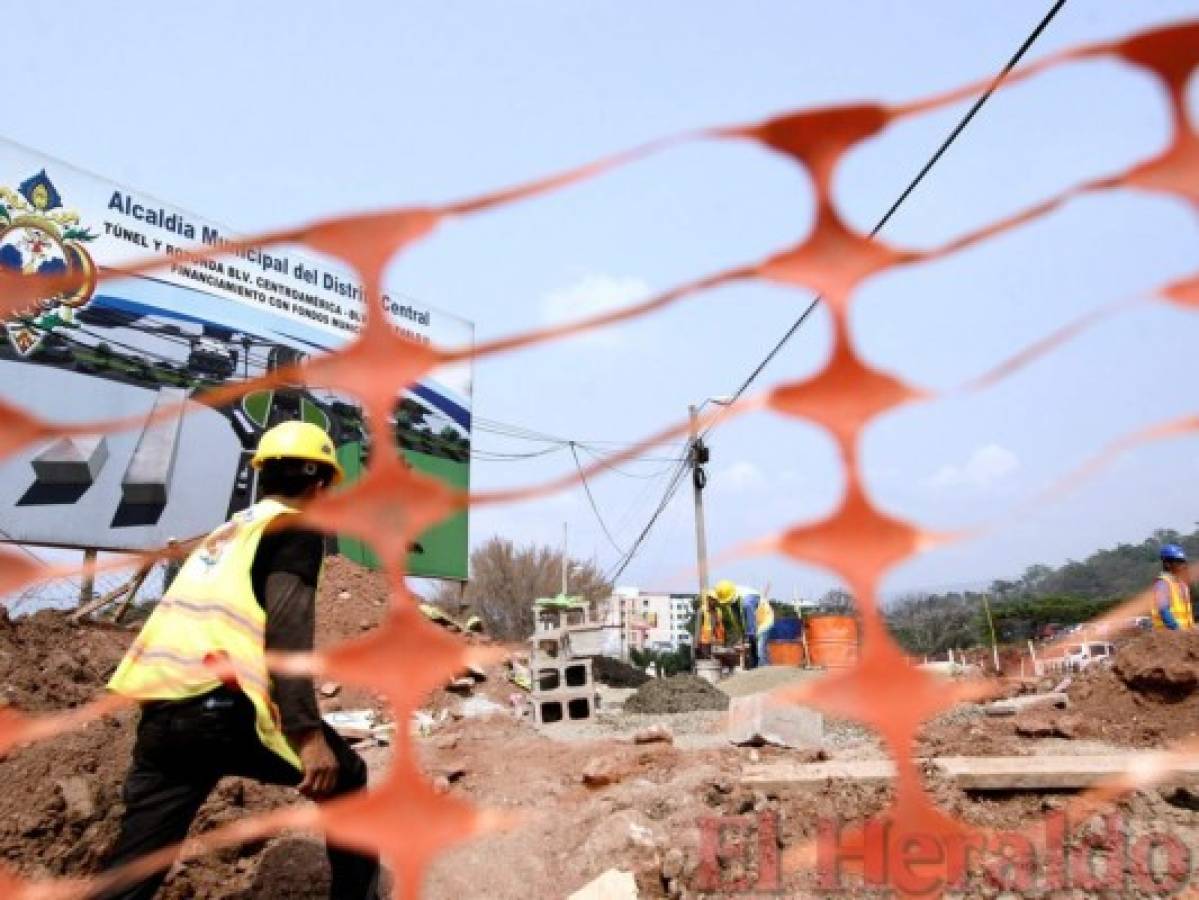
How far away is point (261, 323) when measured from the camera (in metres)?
14.8

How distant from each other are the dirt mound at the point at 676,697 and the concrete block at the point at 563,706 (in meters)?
0.63

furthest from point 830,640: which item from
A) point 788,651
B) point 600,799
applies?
point 600,799

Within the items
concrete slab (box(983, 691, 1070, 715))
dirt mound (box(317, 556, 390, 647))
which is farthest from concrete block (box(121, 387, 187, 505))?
concrete slab (box(983, 691, 1070, 715))

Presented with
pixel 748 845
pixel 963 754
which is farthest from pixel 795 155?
pixel 963 754

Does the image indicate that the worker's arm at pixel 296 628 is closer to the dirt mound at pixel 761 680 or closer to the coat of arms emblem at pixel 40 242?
the dirt mound at pixel 761 680

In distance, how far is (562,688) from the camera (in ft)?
28.1

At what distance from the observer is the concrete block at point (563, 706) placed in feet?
27.9

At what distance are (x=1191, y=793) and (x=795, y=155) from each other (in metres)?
2.61

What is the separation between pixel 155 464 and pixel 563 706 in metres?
7.87

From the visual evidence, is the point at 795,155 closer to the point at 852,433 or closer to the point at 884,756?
the point at 852,433

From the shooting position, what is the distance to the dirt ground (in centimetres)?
280

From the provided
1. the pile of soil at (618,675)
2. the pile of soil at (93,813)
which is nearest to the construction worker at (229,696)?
the pile of soil at (93,813)

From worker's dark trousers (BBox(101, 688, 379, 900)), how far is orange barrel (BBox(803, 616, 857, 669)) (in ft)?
29.7

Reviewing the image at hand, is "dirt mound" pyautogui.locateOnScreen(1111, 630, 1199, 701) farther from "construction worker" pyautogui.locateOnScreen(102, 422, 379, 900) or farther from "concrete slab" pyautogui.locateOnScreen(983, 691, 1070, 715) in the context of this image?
"construction worker" pyautogui.locateOnScreen(102, 422, 379, 900)
